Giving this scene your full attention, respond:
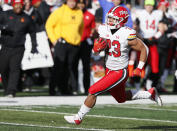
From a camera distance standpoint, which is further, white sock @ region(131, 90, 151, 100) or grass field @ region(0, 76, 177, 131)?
white sock @ region(131, 90, 151, 100)

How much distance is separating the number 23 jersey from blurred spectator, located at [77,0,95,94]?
19.5ft

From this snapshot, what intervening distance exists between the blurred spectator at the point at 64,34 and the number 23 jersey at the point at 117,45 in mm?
5250

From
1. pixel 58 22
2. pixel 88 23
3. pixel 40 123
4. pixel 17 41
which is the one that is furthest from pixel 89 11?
pixel 40 123

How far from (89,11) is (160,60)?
199cm

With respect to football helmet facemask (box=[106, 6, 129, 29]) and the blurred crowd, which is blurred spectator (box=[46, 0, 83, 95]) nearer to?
the blurred crowd

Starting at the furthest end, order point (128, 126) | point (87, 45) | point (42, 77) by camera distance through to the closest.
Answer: point (42, 77), point (87, 45), point (128, 126)

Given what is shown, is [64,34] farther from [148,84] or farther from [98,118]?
[98,118]

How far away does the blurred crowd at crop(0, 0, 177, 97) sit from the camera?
13680mm

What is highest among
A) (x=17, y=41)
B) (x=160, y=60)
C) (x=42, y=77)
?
(x=17, y=41)

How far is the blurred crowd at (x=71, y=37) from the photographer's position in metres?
13.7

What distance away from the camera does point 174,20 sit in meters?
Answer: 16.5

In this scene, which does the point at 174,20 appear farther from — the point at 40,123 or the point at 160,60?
the point at 40,123

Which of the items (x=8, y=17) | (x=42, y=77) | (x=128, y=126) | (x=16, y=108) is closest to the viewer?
(x=128, y=126)

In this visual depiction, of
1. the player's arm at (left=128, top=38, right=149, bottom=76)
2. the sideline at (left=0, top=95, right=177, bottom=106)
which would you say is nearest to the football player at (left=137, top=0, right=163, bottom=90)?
the sideline at (left=0, top=95, right=177, bottom=106)
